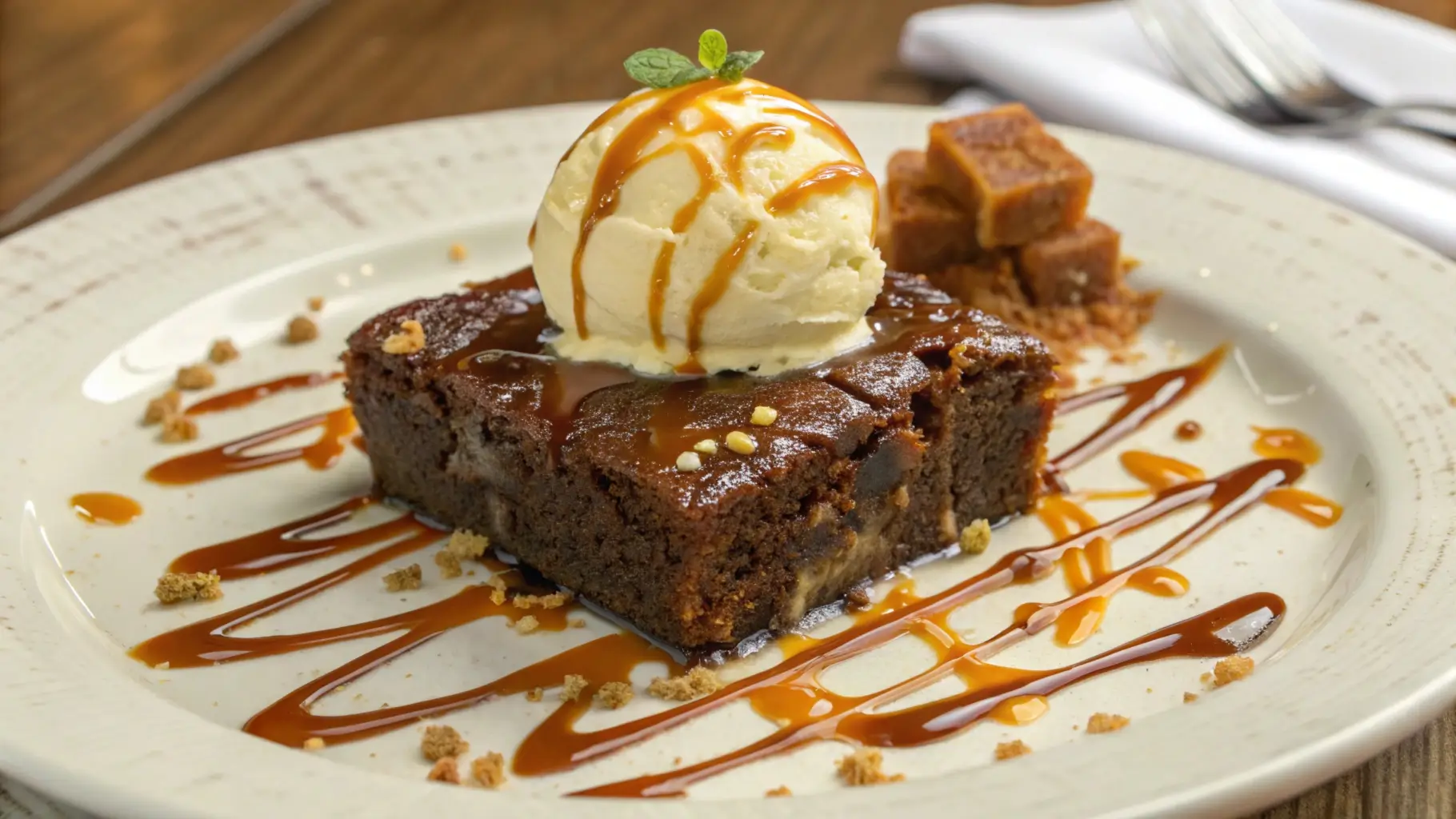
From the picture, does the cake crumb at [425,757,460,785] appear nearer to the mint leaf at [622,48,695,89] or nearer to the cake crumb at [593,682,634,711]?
the cake crumb at [593,682,634,711]

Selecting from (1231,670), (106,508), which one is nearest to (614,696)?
(1231,670)

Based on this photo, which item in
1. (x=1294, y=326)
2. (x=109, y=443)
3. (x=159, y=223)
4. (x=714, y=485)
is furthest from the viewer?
(x=159, y=223)

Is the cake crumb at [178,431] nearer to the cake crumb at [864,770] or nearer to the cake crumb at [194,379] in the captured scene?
the cake crumb at [194,379]

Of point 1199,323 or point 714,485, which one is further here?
point 1199,323

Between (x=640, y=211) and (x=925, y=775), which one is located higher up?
(x=640, y=211)

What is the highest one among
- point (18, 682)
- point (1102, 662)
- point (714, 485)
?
point (714, 485)

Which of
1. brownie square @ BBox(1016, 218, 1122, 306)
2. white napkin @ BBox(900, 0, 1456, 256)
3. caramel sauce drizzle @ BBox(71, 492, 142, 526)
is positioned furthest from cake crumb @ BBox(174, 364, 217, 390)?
white napkin @ BBox(900, 0, 1456, 256)

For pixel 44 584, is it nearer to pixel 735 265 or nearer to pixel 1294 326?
pixel 735 265

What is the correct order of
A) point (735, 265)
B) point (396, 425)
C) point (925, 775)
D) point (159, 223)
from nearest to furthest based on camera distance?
1. point (925, 775)
2. point (735, 265)
3. point (396, 425)
4. point (159, 223)

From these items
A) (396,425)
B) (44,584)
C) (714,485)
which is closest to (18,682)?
(44,584)
